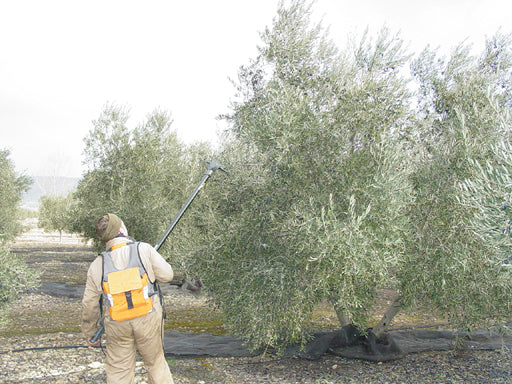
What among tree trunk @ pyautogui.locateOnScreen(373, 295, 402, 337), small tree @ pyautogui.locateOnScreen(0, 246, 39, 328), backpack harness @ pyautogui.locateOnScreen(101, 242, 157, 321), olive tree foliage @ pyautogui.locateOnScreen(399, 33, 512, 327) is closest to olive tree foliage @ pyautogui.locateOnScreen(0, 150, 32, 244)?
small tree @ pyautogui.locateOnScreen(0, 246, 39, 328)

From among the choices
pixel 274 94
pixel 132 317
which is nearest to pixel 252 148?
pixel 274 94

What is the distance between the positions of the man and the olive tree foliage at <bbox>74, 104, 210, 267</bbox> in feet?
34.2

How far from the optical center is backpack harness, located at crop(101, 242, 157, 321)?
4801mm

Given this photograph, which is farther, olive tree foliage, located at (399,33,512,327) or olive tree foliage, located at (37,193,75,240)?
olive tree foliage, located at (37,193,75,240)

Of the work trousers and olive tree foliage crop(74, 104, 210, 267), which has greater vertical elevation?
olive tree foliage crop(74, 104, 210, 267)

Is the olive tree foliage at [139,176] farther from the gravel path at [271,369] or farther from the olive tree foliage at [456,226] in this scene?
the olive tree foliage at [456,226]

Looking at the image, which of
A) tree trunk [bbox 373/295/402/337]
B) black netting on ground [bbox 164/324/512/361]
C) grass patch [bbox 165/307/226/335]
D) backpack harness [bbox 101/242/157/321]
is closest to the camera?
backpack harness [bbox 101/242/157/321]

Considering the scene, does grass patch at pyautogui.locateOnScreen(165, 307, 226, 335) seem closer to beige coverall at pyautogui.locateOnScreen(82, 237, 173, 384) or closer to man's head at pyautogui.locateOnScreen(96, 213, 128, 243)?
beige coverall at pyautogui.locateOnScreen(82, 237, 173, 384)

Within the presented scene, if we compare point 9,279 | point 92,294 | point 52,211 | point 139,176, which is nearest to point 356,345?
point 92,294

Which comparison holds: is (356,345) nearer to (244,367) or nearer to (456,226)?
(244,367)

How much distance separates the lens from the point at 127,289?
15.8 ft

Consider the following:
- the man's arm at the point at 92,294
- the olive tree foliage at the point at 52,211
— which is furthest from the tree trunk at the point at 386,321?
the olive tree foliage at the point at 52,211

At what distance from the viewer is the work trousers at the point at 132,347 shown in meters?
4.87

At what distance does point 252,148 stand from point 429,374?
532 centimetres
